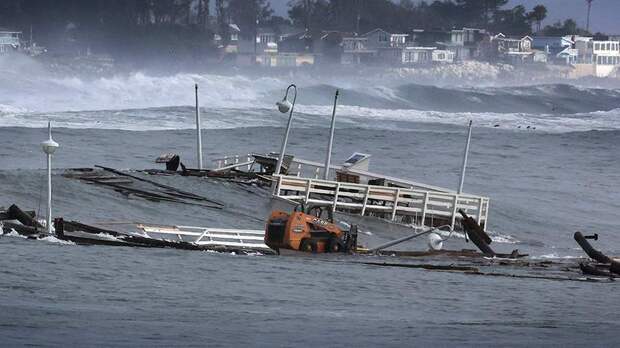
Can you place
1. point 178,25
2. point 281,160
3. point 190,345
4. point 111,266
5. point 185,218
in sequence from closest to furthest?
point 190,345
point 111,266
point 185,218
point 281,160
point 178,25

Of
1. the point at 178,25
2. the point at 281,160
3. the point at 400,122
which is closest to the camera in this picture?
the point at 281,160

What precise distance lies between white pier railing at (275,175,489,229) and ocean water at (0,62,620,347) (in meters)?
1.04

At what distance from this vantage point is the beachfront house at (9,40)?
15200 centimetres

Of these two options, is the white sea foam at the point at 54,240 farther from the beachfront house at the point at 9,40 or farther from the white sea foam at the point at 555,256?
the beachfront house at the point at 9,40

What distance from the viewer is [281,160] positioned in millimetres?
44250

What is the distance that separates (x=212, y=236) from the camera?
1334 inches

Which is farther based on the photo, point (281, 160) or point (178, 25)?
point (178, 25)

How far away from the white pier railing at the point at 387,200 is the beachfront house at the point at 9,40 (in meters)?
111

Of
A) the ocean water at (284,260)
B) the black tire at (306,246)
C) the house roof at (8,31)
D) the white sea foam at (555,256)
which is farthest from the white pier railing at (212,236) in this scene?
the house roof at (8,31)

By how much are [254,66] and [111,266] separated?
164847 millimetres

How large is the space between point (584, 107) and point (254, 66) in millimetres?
54359

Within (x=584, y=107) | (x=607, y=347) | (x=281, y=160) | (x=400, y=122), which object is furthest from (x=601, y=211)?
(x=584, y=107)

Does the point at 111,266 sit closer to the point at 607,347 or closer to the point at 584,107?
the point at 607,347

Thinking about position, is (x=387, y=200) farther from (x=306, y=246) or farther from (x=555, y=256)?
(x=306, y=246)
